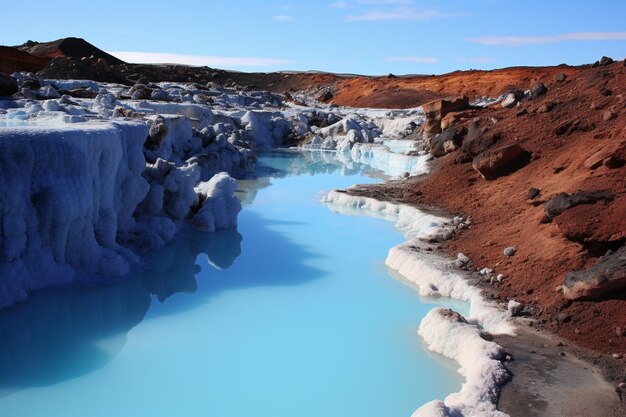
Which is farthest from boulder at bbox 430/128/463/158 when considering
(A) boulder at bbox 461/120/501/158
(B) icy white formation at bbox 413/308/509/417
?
(B) icy white formation at bbox 413/308/509/417

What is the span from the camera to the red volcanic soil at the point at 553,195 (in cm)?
656

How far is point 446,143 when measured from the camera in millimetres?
15258

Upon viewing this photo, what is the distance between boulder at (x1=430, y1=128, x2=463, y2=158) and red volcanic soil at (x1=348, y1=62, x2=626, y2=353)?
1.00 feet

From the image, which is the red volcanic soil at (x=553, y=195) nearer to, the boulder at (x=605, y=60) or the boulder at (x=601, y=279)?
the boulder at (x=601, y=279)

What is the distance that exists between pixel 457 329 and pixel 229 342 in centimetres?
235

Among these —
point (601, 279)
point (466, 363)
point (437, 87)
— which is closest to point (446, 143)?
point (601, 279)

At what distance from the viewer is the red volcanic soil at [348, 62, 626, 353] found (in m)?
6.56

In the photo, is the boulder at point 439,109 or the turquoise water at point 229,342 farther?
the boulder at point 439,109

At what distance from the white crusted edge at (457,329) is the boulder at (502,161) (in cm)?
178

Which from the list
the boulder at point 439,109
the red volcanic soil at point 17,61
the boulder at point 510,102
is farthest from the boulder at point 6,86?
the red volcanic soil at point 17,61

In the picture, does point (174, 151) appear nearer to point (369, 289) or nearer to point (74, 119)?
point (74, 119)

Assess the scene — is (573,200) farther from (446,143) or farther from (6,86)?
(6,86)

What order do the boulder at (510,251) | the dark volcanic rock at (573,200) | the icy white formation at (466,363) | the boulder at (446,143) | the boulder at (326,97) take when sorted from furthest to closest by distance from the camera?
the boulder at (326,97) < the boulder at (446,143) < the boulder at (510,251) < the dark volcanic rock at (573,200) < the icy white formation at (466,363)

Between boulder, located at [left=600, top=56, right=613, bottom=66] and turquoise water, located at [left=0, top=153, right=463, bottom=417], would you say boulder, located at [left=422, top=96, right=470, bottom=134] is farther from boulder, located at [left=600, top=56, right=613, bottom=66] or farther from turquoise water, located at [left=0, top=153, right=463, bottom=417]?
turquoise water, located at [left=0, top=153, right=463, bottom=417]
